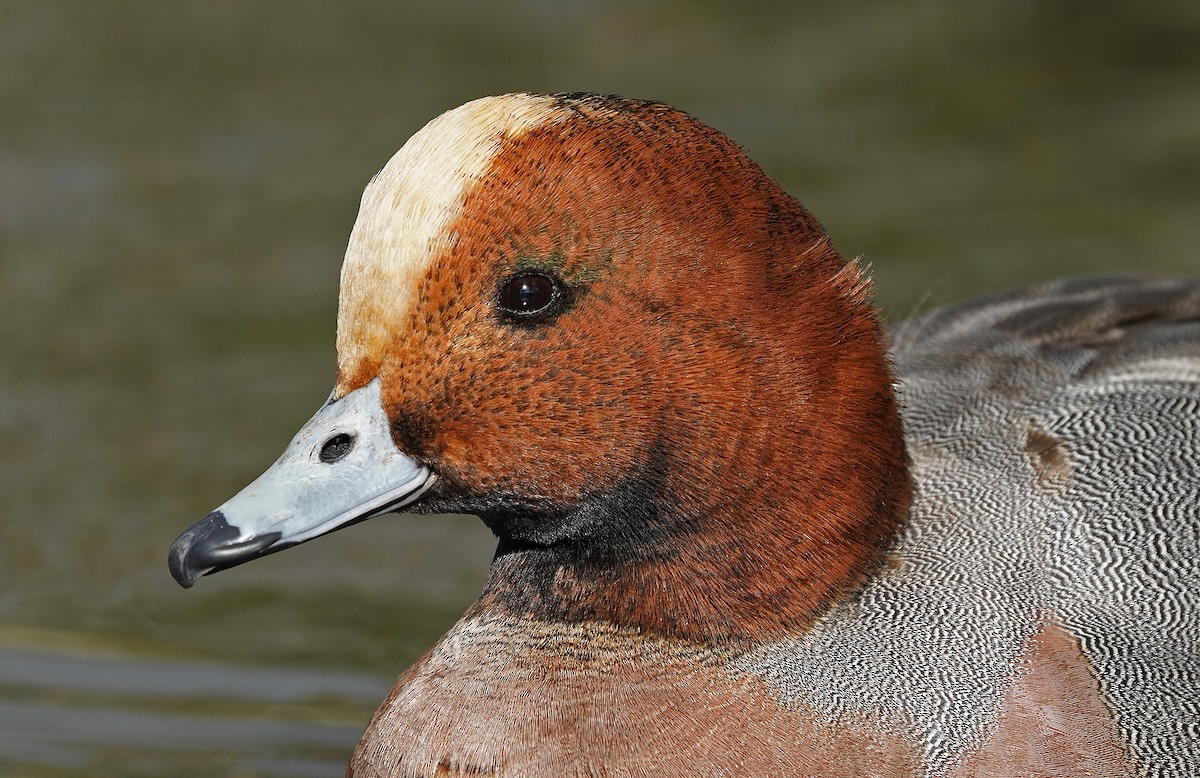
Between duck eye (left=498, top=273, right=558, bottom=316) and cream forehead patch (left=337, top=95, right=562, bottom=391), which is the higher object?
cream forehead patch (left=337, top=95, right=562, bottom=391)

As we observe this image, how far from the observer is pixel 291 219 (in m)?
6.61

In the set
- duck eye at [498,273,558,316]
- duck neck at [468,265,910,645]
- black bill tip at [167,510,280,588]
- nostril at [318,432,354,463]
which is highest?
duck eye at [498,273,558,316]

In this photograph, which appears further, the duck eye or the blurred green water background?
the blurred green water background

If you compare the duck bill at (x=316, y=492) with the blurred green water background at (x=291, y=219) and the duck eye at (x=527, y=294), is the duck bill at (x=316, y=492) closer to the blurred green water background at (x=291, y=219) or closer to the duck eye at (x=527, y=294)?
the duck eye at (x=527, y=294)

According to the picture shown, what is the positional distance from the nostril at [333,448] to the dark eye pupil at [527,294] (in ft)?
1.15

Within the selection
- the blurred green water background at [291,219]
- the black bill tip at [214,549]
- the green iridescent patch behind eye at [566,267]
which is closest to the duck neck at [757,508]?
the green iridescent patch behind eye at [566,267]

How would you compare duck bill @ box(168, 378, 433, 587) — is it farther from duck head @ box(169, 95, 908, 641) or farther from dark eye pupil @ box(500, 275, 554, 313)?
dark eye pupil @ box(500, 275, 554, 313)

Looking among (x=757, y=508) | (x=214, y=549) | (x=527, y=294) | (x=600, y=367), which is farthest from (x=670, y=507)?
(x=214, y=549)

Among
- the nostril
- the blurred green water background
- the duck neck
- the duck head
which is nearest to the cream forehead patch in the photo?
the duck head

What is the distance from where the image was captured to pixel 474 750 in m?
3.12

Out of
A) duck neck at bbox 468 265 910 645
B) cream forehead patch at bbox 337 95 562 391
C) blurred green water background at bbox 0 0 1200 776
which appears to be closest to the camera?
cream forehead patch at bbox 337 95 562 391

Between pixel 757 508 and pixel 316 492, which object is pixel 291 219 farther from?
pixel 757 508

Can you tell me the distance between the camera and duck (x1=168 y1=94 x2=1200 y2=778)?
116 inches

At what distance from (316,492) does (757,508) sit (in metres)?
0.74
